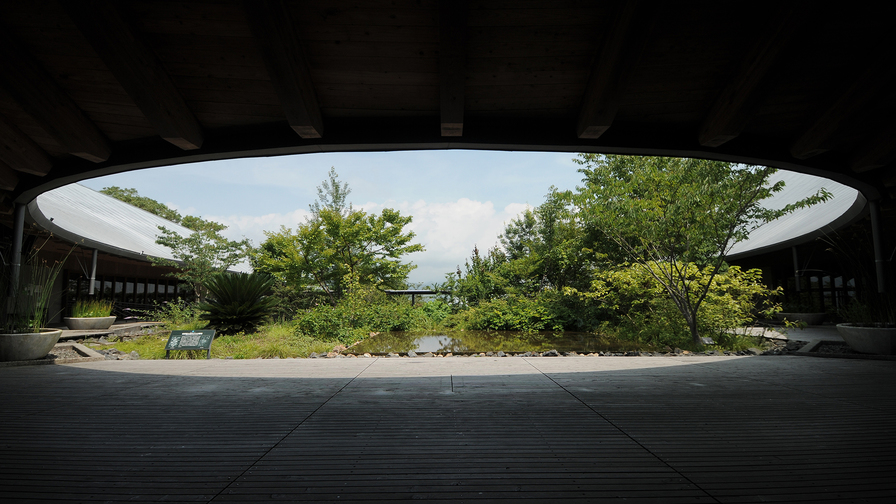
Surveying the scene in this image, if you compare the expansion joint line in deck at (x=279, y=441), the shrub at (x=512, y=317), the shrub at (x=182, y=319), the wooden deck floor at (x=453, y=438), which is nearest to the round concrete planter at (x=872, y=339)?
the wooden deck floor at (x=453, y=438)

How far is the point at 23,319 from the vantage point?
18.2 ft

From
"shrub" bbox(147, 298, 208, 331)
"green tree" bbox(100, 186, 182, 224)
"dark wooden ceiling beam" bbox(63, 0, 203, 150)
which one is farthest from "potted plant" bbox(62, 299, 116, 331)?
"green tree" bbox(100, 186, 182, 224)

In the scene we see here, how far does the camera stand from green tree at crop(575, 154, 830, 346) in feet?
21.7

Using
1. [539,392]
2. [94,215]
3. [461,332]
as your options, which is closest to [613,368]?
[539,392]

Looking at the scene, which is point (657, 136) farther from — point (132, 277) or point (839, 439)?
point (132, 277)

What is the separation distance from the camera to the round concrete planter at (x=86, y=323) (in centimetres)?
931

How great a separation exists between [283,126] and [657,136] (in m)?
3.32

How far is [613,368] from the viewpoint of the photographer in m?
4.96

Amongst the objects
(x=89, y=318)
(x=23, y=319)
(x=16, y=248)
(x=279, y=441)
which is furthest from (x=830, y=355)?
(x=89, y=318)

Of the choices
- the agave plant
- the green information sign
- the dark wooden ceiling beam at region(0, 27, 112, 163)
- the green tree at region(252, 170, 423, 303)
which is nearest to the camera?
the dark wooden ceiling beam at region(0, 27, 112, 163)

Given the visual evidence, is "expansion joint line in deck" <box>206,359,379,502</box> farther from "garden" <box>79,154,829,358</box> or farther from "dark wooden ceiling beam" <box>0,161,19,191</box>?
"dark wooden ceiling beam" <box>0,161,19,191</box>

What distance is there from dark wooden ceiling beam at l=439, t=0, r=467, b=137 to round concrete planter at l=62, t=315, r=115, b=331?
1036 centimetres

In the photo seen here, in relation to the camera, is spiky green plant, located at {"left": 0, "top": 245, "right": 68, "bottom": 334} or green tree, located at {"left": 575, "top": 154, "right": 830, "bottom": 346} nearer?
spiky green plant, located at {"left": 0, "top": 245, "right": 68, "bottom": 334}

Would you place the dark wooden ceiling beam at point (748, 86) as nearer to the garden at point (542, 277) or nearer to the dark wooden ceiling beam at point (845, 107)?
the dark wooden ceiling beam at point (845, 107)
